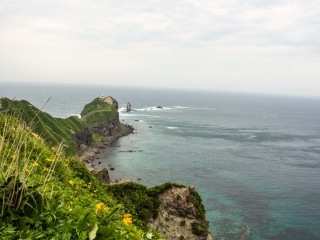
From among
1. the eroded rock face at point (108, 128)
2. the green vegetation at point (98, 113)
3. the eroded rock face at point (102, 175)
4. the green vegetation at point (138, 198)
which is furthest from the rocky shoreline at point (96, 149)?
the green vegetation at point (138, 198)

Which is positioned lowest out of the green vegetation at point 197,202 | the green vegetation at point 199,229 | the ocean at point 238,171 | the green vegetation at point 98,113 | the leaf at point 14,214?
the ocean at point 238,171

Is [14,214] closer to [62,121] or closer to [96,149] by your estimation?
[96,149]

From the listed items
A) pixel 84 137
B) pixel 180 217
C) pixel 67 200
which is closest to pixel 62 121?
pixel 84 137

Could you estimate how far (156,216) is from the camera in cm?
2672

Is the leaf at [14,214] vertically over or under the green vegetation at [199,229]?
over

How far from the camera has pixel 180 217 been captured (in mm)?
27984

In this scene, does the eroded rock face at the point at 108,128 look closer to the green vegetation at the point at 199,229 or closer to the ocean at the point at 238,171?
the ocean at the point at 238,171

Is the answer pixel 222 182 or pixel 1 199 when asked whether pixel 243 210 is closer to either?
pixel 222 182

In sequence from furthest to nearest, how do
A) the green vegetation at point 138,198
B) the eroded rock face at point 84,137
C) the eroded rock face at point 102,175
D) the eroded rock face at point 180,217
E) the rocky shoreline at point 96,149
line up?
1. the eroded rock face at point 84,137
2. the rocky shoreline at point 96,149
3. the eroded rock face at point 102,175
4. the eroded rock face at point 180,217
5. the green vegetation at point 138,198

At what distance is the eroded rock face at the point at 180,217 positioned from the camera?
88.6ft

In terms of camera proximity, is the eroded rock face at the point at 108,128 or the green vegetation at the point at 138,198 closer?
the green vegetation at the point at 138,198

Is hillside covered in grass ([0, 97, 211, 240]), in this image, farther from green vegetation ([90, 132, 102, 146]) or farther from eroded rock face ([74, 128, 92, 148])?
green vegetation ([90, 132, 102, 146])

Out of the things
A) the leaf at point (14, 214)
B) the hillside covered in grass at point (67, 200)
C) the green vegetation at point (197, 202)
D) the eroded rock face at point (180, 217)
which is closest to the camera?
the leaf at point (14, 214)

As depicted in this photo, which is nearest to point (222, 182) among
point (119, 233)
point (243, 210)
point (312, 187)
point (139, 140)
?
point (243, 210)
